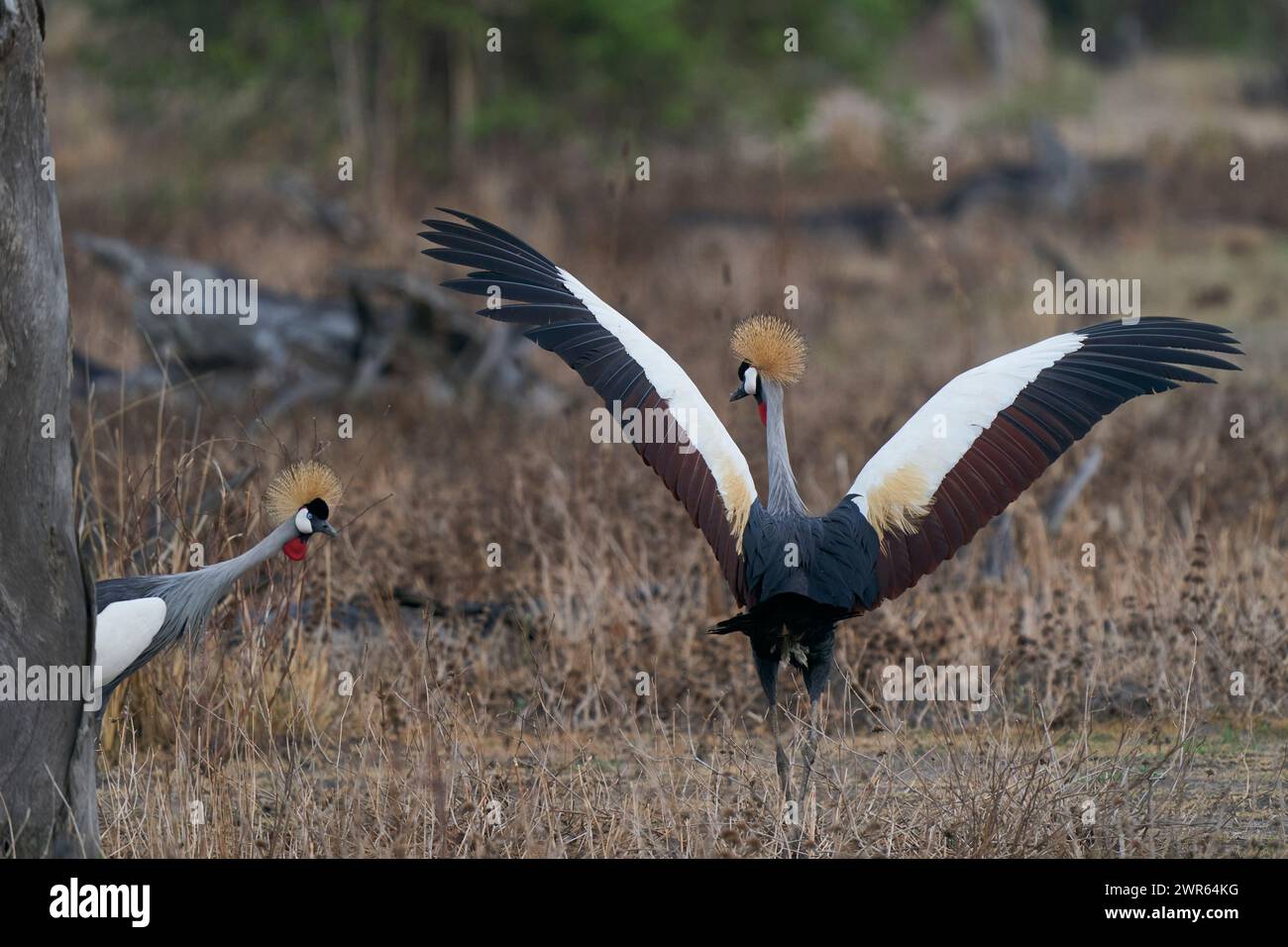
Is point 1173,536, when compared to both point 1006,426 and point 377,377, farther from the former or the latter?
point 377,377

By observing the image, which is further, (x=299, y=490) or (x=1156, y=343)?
(x=1156, y=343)

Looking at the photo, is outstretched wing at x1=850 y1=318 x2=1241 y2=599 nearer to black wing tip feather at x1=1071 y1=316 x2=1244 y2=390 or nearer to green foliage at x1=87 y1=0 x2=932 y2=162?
black wing tip feather at x1=1071 y1=316 x2=1244 y2=390

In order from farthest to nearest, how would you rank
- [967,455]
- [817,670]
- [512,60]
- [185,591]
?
[512,60]
[817,670]
[967,455]
[185,591]

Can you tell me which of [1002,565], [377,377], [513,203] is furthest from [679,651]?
[513,203]

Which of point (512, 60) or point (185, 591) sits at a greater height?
point (512, 60)

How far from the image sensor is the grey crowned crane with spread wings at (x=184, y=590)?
398cm

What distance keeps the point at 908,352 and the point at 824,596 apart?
8.02 m

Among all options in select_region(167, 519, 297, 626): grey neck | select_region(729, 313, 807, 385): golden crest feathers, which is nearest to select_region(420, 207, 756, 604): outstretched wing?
select_region(729, 313, 807, 385): golden crest feathers

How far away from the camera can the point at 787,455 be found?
430 cm

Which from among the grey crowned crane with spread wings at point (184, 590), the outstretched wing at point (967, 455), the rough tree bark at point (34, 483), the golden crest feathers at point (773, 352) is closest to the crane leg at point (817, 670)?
the outstretched wing at point (967, 455)

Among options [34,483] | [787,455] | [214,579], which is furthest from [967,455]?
[34,483]

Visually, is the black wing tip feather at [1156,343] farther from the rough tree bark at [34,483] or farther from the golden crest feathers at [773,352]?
the rough tree bark at [34,483]

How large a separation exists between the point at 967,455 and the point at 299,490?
1.69m

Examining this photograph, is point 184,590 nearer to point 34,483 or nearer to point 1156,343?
point 34,483
